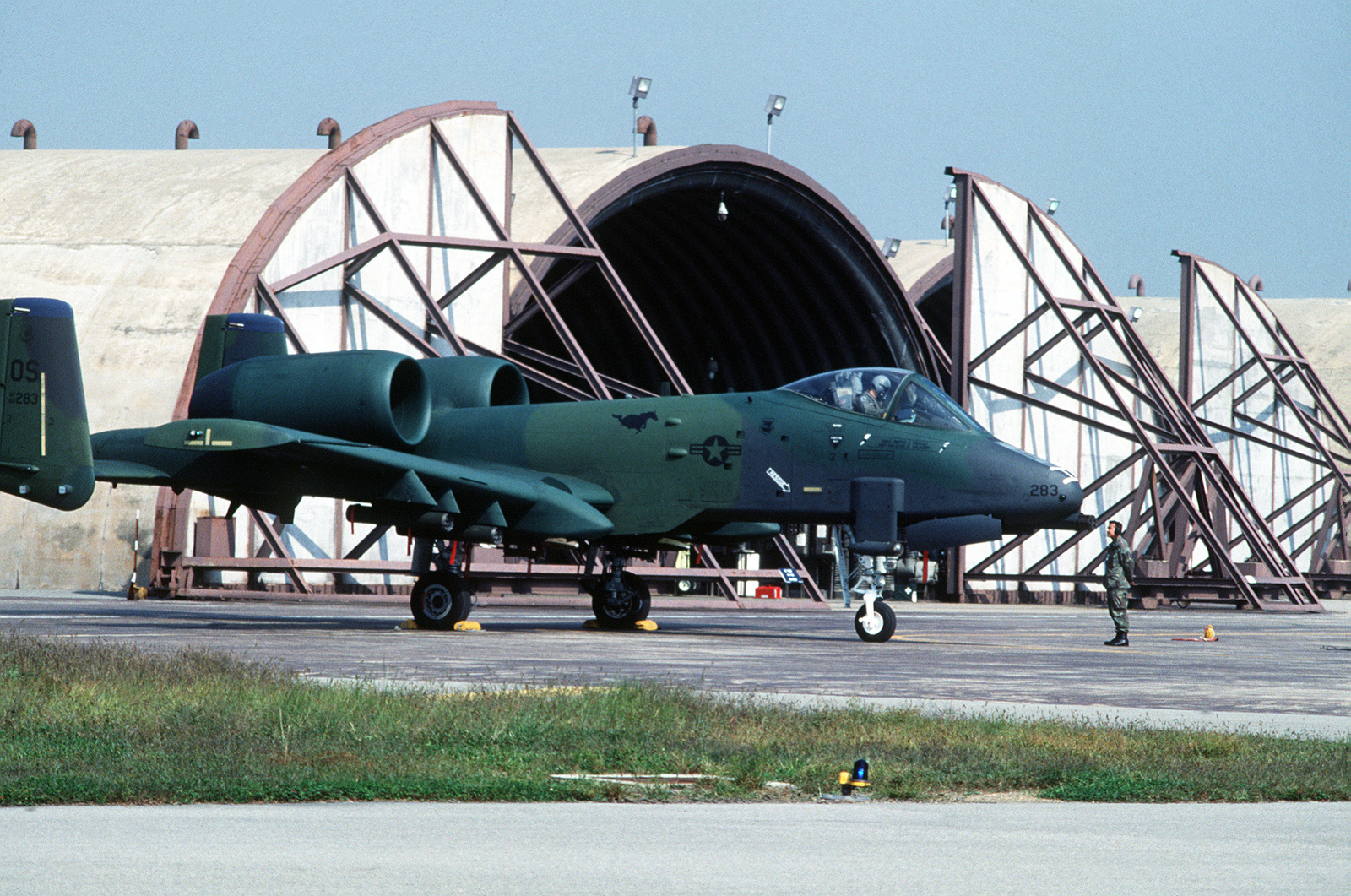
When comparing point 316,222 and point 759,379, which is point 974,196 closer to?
point 759,379

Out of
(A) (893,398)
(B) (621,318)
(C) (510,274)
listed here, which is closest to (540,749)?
(A) (893,398)

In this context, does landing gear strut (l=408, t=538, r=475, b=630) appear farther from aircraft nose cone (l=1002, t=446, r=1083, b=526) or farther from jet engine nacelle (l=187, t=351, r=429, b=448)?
aircraft nose cone (l=1002, t=446, r=1083, b=526)

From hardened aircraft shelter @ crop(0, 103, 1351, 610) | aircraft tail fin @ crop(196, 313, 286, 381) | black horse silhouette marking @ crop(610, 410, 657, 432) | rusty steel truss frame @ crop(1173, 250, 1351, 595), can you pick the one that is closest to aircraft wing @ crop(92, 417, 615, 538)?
black horse silhouette marking @ crop(610, 410, 657, 432)

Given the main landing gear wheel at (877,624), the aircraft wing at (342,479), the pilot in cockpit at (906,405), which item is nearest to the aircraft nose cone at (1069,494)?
the pilot in cockpit at (906,405)

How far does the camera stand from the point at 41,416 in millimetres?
18281

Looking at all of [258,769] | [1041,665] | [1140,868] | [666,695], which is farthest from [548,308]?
[1140,868]

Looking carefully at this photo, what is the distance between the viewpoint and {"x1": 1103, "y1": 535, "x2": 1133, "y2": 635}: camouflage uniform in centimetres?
2058

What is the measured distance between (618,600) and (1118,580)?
705 centimetres

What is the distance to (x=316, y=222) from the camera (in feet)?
98.1

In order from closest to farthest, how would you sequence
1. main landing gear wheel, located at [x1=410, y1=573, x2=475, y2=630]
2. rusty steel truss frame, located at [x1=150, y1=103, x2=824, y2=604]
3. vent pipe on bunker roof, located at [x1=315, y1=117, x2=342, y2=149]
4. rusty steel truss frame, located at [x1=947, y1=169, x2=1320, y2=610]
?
main landing gear wheel, located at [x1=410, y1=573, x2=475, y2=630], rusty steel truss frame, located at [x1=150, y1=103, x2=824, y2=604], rusty steel truss frame, located at [x1=947, y1=169, x2=1320, y2=610], vent pipe on bunker roof, located at [x1=315, y1=117, x2=342, y2=149]

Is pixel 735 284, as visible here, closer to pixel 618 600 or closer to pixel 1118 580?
pixel 1118 580

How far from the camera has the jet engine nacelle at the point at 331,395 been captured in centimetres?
1947

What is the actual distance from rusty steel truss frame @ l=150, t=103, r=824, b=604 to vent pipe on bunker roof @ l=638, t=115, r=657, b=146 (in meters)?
6.73

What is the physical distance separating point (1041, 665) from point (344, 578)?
58.6 ft
